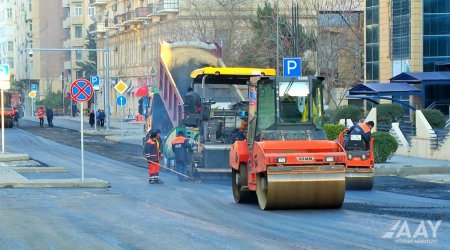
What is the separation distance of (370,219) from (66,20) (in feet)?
349

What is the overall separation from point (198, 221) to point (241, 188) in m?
3.10

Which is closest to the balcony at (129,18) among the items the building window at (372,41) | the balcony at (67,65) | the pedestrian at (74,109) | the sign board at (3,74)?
the pedestrian at (74,109)

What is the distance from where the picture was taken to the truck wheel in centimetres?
1853

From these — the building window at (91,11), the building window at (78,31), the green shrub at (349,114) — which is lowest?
the green shrub at (349,114)

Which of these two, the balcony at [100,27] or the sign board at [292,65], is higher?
the balcony at [100,27]

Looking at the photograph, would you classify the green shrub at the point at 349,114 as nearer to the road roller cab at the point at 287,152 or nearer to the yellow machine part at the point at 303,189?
the road roller cab at the point at 287,152

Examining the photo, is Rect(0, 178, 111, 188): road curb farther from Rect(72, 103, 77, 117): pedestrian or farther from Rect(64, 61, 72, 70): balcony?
Rect(64, 61, 72, 70): balcony

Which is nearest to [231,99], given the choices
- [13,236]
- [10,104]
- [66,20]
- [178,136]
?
[178,136]

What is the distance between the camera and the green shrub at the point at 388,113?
42.4 meters

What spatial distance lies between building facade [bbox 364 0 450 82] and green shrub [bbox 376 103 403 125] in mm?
6206

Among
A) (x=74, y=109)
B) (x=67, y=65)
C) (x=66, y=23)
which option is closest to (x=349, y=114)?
(x=74, y=109)

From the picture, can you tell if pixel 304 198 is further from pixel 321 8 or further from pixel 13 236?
pixel 321 8

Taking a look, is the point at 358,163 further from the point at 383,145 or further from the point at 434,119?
the point at 434,119

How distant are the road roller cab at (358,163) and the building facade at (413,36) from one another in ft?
86.6
